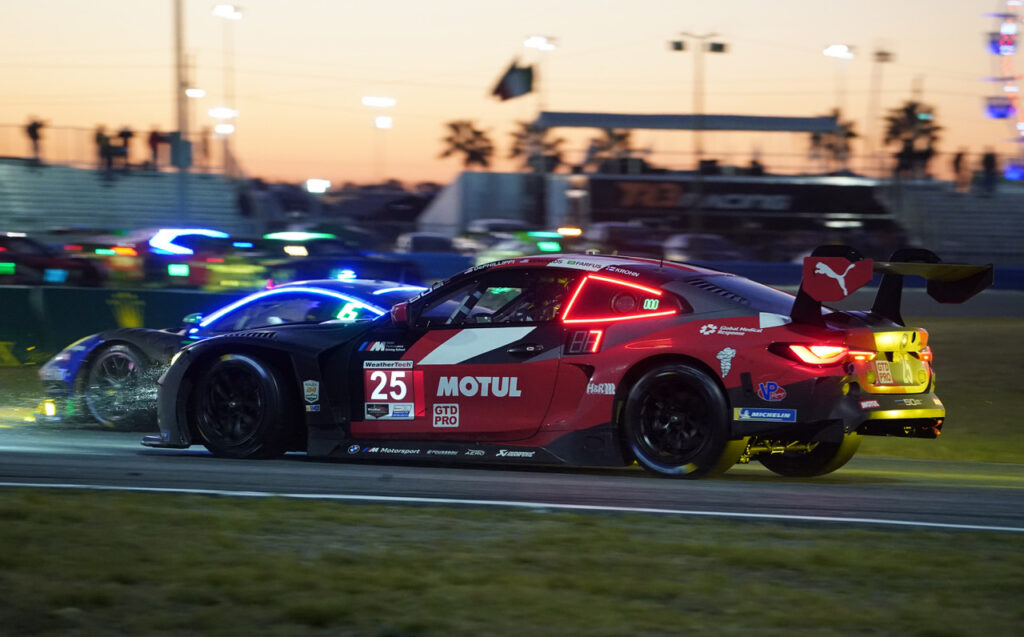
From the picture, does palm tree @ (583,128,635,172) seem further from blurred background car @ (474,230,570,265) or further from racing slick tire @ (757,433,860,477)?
racing slick tire @ (757,433,860,477)

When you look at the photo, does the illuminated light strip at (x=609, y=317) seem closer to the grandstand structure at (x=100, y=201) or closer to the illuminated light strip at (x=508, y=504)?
the illuminated light strip at (x=508, y=504)

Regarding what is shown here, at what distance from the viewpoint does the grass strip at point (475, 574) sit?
3.99 meters

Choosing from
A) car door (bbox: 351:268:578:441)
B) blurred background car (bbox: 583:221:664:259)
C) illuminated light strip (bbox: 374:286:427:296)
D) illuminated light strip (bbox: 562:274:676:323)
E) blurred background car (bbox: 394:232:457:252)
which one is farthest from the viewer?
blurred background car (bbox: 394:232:457:252)

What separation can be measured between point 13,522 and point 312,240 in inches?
627

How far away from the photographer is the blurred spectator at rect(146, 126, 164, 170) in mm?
41906

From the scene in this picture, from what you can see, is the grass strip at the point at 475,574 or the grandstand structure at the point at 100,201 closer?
the grass strip at the point at 475,574

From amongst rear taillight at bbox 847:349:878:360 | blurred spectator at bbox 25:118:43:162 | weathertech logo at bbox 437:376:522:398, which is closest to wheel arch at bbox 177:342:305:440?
weathertech logo at bbox 437:376:522:398

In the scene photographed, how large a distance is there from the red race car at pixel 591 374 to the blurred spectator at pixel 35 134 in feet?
116

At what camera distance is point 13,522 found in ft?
18.1

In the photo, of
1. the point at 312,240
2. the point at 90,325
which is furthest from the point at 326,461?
the point at 312,240

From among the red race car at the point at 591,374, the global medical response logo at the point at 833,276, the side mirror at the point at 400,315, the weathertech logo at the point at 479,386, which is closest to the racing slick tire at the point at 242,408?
the red race car at the point at 591,374

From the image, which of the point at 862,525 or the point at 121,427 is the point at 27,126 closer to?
the point at 121,427

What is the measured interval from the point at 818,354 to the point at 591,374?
1.25 m

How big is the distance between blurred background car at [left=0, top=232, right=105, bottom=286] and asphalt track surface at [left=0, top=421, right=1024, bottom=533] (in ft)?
56.8
